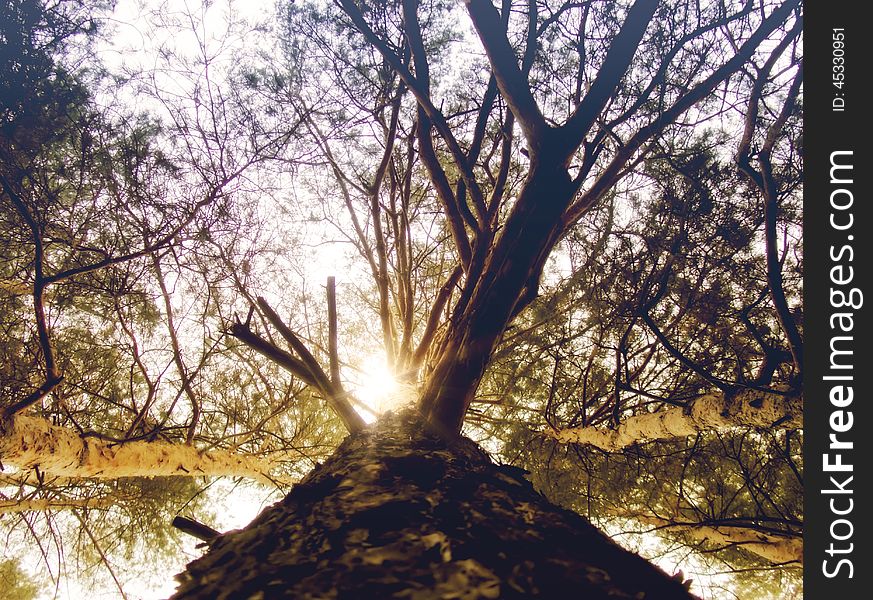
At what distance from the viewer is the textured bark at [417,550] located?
24.2 inches

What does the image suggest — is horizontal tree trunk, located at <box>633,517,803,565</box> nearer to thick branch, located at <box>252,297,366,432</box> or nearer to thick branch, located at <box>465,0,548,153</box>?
thick branch, located at <box>252,297,366,432</box>

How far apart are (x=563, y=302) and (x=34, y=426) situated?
3832 millimetres

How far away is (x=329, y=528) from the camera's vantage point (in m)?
0.83

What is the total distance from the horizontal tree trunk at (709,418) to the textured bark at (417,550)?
5.49 feet

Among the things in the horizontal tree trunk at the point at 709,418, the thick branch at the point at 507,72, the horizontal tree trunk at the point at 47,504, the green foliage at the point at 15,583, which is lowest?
the green foliage at the point at 15,583

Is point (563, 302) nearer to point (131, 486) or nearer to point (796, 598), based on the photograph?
point (796, 598)

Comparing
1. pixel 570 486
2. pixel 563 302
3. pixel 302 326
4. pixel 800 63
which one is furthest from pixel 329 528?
pixel 570 486

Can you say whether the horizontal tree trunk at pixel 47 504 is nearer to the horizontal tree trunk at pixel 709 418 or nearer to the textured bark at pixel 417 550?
the textured bark at pixel 417 550

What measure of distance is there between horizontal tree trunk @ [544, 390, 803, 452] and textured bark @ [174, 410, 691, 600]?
1.67 metres

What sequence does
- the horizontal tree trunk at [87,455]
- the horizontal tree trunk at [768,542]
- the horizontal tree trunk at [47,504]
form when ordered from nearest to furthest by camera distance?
the horizontal tree trunk at [87,455], the horizontal tree trunk at [768,542], the horizontal tree trunk at [47,504]

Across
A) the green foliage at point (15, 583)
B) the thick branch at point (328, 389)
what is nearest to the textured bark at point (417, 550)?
the thick branch at point (328, 389)

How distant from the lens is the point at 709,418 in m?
2.40

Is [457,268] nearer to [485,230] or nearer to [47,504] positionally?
[485,230]

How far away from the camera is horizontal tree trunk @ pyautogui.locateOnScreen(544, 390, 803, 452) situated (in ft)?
6.57
